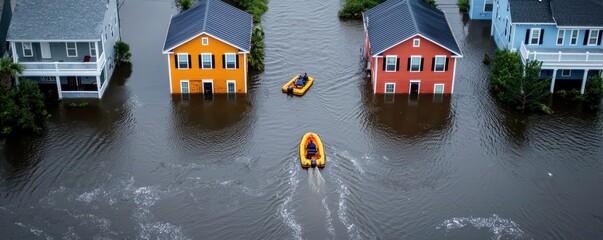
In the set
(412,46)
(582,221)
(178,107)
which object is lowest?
(582,221)

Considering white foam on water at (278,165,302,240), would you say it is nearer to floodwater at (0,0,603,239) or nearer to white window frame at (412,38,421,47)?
floodwater at (0,0,603,239)

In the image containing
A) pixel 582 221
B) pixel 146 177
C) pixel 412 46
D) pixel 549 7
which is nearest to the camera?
pixel 582 221

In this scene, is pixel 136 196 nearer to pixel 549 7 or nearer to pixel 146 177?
pixel 146 177

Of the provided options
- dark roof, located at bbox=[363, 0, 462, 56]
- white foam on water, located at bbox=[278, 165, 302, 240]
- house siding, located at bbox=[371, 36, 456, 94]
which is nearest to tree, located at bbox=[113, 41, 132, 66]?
dark roof, located at bbox=[363, 0, 462, 56]

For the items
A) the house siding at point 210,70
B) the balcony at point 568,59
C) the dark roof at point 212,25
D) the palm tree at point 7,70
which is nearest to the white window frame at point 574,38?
the balcony at point 568,59

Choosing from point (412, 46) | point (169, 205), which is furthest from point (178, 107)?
point (412, 46)

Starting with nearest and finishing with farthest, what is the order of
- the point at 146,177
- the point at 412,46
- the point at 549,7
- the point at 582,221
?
the point at 582,221 → the point at 146,177 → the point at 412,46 → the point at 549,7

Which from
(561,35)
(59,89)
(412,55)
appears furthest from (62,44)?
(561,35)
